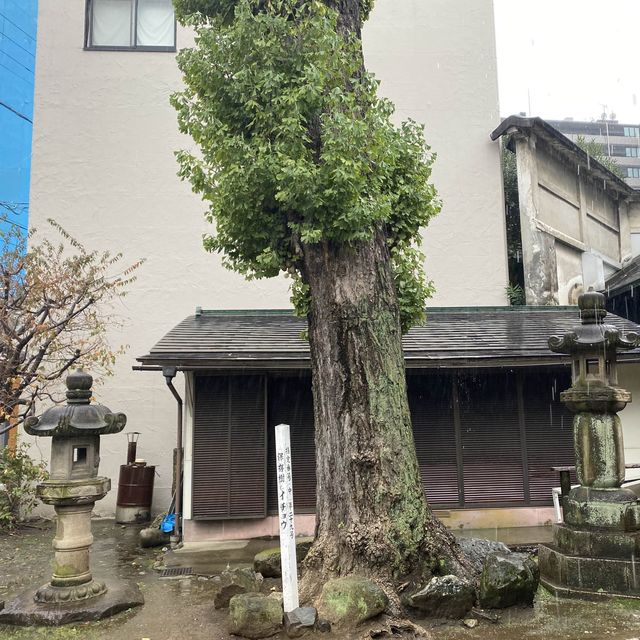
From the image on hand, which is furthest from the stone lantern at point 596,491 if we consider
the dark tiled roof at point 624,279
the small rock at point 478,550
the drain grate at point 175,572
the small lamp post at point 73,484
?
the dark tiled roof at point 624,279

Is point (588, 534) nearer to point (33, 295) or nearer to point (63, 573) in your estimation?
point (63, 573)

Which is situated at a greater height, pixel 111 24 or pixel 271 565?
pixel 111 24

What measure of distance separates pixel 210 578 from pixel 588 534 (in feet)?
14.1

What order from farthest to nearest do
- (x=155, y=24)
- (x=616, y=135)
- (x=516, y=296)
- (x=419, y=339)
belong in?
(x=616, y=135) < (x=155, y=24) < (x=516, y=296) < (x=419, y=339)

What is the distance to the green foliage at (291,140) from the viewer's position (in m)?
5.33

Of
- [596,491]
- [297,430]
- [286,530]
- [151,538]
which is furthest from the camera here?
[297,430]

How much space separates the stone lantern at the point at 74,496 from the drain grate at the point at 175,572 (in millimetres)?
872

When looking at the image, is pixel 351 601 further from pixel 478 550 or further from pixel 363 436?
pixel 478 550

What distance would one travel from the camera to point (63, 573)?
19.5 ft

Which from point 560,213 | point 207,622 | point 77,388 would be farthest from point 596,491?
point 560,213

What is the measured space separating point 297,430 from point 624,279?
8.28m

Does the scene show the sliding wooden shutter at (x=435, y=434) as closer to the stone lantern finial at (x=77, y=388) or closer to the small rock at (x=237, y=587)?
the small rock at (x=237, y=587)

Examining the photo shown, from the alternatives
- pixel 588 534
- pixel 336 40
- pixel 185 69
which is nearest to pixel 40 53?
pixel 185 69

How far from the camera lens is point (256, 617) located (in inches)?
187
